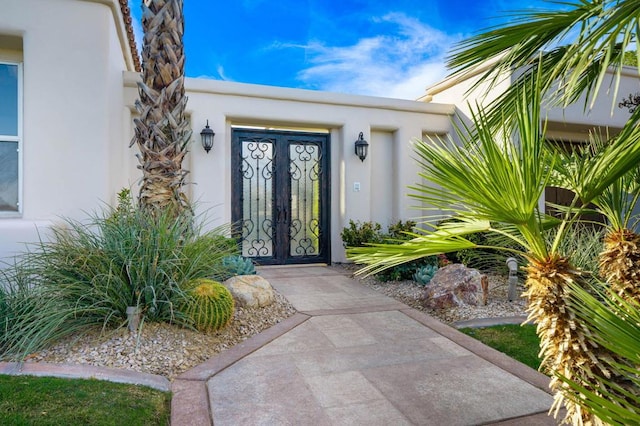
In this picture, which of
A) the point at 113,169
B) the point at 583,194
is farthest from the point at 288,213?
the point at 583,194

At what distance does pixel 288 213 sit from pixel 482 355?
543cm

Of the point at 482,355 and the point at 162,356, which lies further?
the point at 482,355

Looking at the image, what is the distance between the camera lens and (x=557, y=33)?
255 centimetres

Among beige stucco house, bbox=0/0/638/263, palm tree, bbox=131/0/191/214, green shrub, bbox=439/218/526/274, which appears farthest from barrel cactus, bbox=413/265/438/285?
palm tree, bbox=131/0/191/214

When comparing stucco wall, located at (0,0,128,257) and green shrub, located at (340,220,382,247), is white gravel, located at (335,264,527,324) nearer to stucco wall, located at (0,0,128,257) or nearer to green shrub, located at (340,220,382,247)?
green shrub, located at (340,220,382,247)

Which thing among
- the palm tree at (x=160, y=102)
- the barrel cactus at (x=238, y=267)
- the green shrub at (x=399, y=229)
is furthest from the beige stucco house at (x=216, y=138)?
the barrel cactus at (x=238, y=267)

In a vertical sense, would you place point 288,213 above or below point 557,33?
below

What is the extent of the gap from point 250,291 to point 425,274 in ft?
10.2

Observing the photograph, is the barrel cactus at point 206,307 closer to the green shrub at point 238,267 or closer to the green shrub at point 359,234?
the green shrub at point 238,267

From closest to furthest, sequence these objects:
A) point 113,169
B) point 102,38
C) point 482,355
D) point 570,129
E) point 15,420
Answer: point 15,420 → point 482,355 → point 102,38 → point 113,169 → point 570,129

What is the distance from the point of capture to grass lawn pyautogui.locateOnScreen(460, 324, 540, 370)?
369cm

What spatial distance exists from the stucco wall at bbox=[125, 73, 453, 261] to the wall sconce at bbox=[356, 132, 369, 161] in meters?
0.14

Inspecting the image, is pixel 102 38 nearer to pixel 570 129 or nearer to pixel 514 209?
pixel 514 209

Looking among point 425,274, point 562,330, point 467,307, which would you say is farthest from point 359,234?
point 562,330
